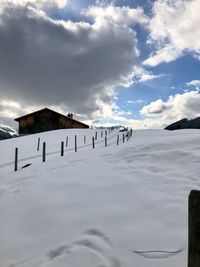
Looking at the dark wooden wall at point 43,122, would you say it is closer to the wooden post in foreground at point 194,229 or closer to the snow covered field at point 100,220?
the snow covered field at point 100,220

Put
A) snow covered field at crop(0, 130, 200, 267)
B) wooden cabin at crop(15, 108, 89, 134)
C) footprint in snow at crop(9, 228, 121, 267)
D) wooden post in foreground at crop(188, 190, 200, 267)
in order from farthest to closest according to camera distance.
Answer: wooden cabin at crop(15, 108, 89, 134)
snow covered field at crop(0, 130, 200, 267)
footprint in snow at crop(9, 228, 121, 267)
wooden post in foreground at crop(188, 190, 200, 267)

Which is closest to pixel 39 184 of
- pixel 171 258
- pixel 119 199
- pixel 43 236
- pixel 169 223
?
pixel 119 199

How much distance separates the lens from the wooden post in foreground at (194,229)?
279 centimetres

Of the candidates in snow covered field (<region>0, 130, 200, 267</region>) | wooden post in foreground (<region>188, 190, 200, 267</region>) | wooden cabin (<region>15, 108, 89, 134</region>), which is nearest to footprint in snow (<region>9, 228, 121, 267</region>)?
snow covered field (<region>0, 130, 200, 267</region>)

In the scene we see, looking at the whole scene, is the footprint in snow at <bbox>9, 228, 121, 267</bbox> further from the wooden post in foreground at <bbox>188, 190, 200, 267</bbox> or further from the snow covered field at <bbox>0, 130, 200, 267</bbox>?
the wooden post in foreground at <bbox>188, 190, 200, 267</bbox>

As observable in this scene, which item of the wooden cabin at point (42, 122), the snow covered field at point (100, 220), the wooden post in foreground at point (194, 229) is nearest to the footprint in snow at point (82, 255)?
the snow covered field at point (100, 220)

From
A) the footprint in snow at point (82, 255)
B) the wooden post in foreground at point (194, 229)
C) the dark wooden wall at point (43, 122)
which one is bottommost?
the footprint in snow at point (82, 255)

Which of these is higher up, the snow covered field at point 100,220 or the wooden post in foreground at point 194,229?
the wooden post in foreground at point 194,229

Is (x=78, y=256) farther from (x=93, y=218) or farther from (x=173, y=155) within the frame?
(x=173, y=155)

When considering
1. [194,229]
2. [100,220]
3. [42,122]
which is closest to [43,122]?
[42,122]

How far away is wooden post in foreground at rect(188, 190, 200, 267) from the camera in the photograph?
2.79 m

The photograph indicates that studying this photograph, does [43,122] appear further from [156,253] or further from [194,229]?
[194,229]

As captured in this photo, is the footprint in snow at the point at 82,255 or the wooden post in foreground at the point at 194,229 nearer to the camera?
the wooden post in foreground at the point at 194,229

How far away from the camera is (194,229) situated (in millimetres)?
2828
